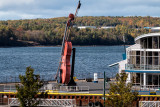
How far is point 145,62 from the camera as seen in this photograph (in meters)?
52.6

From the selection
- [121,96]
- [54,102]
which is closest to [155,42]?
[54,102]

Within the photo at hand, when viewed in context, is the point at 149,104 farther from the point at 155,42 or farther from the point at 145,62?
the point at 155,42

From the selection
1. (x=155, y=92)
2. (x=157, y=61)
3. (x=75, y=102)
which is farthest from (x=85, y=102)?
(x=157, y=61)

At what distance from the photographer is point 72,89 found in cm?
4875

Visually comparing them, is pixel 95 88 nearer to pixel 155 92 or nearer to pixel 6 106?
pixel 155 92

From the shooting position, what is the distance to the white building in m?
51.2

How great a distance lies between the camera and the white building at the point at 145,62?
51188mm

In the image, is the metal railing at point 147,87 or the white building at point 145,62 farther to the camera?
the white building at point 145,62

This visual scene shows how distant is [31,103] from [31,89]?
153 cm

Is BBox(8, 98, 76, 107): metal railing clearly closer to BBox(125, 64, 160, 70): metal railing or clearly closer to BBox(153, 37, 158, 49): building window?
BBox(125, 64, 160, 70): metal railing

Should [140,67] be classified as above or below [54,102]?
above

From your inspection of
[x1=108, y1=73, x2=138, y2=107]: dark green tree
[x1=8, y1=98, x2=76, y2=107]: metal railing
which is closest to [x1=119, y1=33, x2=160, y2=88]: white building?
[x1=8, y1=98, x2=76, y2=107]: metal railing

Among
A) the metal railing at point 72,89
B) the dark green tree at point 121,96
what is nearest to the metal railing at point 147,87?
the metal railing at point 72,89

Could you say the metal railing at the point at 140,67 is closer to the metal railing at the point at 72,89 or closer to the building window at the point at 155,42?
the building window at the point at 155,42
